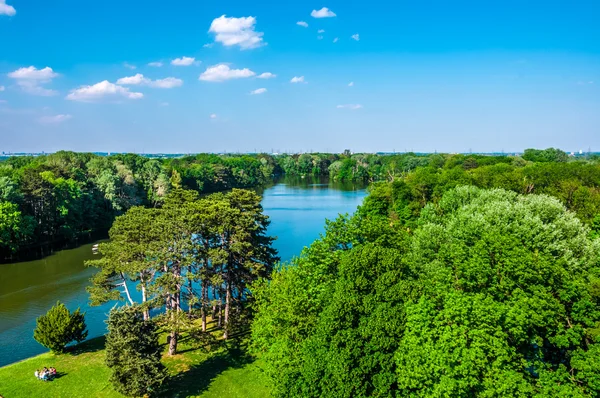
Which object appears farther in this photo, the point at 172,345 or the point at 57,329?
the point at 172,345

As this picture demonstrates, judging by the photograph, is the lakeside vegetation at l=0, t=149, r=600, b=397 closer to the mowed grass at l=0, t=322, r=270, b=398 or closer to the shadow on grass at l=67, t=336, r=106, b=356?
the mowed grass at l=0, t=322, r=270, b=398

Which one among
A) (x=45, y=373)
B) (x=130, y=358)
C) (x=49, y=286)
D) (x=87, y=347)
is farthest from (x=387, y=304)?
Result: (x=49, y=286)

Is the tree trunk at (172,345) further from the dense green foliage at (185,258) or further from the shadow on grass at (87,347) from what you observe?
the shadow on grass at (87,347)

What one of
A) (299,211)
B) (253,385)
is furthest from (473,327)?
(299,211)

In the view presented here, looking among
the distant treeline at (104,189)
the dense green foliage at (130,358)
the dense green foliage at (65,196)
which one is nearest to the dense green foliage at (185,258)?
the dense green foliage at (130,358)

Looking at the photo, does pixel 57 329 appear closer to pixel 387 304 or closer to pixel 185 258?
pixel 185 258

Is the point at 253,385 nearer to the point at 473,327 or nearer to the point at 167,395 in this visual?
the point at 167,395

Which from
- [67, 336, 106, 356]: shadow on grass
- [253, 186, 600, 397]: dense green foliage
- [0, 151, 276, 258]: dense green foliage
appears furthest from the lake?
[253, 186, 600, 397]: dense green foliage
